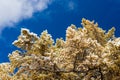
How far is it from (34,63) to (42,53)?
2.05 m

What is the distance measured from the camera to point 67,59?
1616 centimetres

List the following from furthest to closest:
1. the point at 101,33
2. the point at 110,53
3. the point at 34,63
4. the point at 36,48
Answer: the point at 101,33, the point at 36,48, the point at 34,63, the point at 110,53

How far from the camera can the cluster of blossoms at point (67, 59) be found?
1557 centimetres

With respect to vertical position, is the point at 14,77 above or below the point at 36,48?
below

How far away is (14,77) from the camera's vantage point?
1795 cm

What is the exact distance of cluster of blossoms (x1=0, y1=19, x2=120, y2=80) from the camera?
1557cm

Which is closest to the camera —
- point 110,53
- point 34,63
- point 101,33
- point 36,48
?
point 110,53

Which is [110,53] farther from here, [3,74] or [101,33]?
[101,33]

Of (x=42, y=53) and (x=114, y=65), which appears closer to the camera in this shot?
(x=114, y=65)

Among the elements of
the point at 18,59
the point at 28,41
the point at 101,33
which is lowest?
the point at 18,59

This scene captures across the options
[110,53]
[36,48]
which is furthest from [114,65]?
[36,48]

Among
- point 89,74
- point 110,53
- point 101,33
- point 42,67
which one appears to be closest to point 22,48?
point 42,67

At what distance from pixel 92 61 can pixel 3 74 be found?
5.62m

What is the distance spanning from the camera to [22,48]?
17.5 metres
